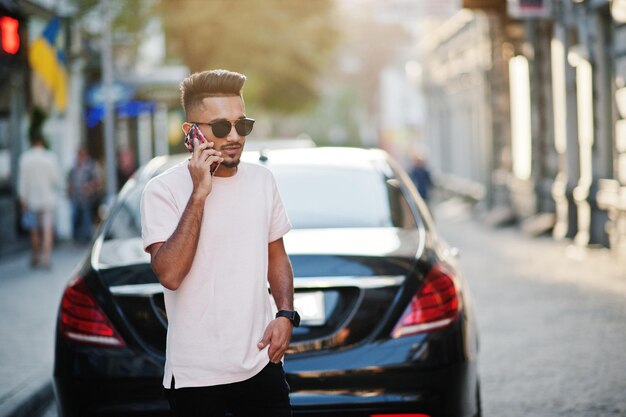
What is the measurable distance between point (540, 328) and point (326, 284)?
5245mm

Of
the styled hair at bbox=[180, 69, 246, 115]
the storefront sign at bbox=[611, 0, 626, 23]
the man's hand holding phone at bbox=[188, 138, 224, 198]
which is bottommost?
the man's hand holding phone at bbox=[188, 138, 224, 198]

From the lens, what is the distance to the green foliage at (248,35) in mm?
34656

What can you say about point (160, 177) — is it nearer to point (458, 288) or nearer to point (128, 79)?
point (458, 288)

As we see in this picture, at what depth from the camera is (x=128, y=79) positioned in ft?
85.2

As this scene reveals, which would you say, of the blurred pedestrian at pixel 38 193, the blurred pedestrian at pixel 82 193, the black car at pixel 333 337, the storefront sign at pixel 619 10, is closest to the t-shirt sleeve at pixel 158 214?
the black car at pixel 333 337

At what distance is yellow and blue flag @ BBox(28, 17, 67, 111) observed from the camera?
21.1 m

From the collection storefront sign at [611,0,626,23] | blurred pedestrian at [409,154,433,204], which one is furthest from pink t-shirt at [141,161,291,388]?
blurred pedestrian at [409,154,433,204]

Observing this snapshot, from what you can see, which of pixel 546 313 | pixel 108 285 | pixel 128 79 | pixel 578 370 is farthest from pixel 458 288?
pixel 128 79

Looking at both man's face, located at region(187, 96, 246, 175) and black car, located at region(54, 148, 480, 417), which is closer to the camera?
man's face, located at region(187, 96, 246, 175)

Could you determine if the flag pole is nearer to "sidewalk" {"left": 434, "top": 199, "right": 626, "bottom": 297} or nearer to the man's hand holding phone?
"sidewalk" {"left": 434, "top": 199, "right": 626, "bottom": 297}

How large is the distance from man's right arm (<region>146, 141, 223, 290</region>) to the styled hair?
0.26 m

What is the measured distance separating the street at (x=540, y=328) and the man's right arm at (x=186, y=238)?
3494 mm

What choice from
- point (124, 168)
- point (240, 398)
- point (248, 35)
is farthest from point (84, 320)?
point (248, 35)

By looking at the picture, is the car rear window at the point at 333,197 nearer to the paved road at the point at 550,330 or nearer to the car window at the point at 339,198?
the car window at the point at 339,198
